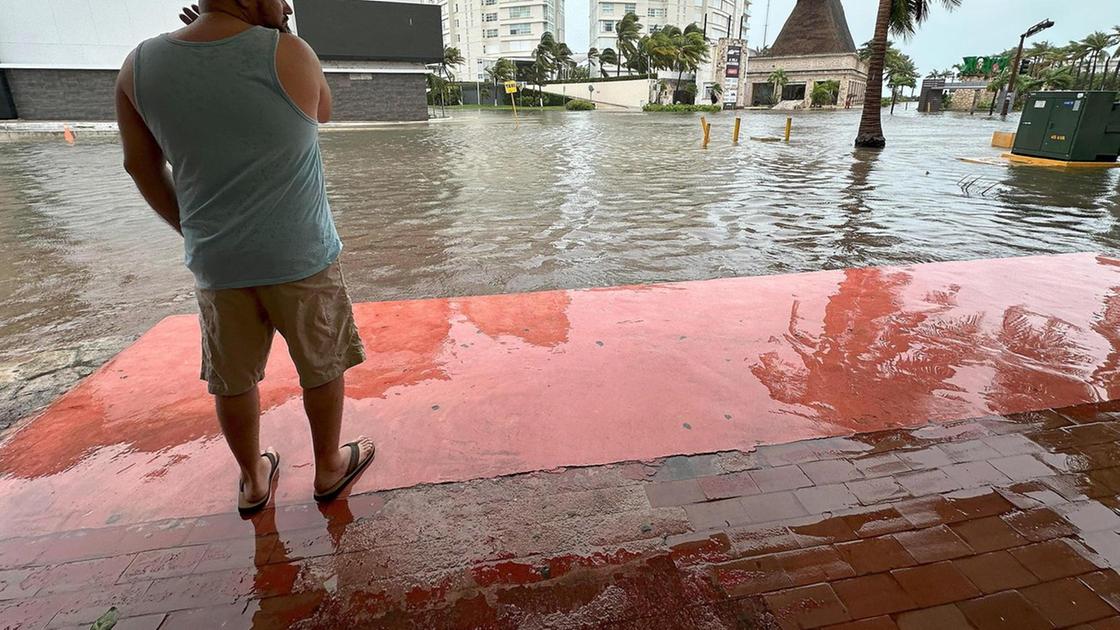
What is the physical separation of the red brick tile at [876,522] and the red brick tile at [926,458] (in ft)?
1.20

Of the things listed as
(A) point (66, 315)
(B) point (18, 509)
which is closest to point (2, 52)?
(A) point (66, 315)

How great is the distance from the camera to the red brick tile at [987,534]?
1869 mm

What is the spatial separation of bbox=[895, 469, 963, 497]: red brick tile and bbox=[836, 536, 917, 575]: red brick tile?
339 millimetres

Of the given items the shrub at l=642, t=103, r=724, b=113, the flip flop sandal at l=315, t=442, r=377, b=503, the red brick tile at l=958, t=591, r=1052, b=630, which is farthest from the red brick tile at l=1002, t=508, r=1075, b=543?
the shrub at l=642, t=103, r=724, b=113

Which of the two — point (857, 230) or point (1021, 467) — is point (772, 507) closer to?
point (1021, 467)

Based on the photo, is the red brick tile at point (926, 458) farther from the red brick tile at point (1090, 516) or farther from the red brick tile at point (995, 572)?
the red brick tile at point (995, 572)

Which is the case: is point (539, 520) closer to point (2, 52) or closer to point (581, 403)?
point (581, 403)

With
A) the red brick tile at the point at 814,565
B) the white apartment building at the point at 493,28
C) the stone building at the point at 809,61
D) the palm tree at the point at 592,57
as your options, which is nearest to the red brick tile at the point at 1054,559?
the red brick tile at the point at 814,565

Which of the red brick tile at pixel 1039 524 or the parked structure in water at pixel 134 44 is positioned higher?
the parked structure in water at pixel 134 44

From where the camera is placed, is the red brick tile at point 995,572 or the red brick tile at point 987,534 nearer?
the red brick tile at point 995,572

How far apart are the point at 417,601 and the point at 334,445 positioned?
2.33 feet

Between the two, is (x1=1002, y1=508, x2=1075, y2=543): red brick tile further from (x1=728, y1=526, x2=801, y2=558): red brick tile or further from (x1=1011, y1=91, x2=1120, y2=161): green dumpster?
(x1=1011, y1=91, x2=1120, y2=161): green dumpster

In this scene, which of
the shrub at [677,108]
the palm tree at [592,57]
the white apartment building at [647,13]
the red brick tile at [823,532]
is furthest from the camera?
the white apartment building at [647,13]

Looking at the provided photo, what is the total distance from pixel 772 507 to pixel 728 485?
0.58 feet
